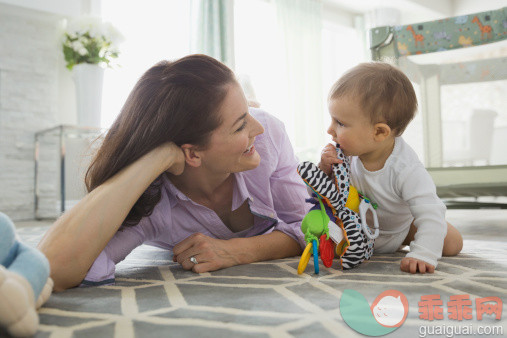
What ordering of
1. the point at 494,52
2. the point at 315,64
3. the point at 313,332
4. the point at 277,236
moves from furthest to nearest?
the point at 315,64 < the point at 494,52 < the point at 277,236 < the point at 313,332

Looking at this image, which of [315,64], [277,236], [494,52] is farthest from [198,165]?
[315,64]

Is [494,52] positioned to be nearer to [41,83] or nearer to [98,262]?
[98,262]

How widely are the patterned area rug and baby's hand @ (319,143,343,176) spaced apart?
0.28 metres

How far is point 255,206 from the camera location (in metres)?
1.25

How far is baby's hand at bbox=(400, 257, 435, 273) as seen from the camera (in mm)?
1057

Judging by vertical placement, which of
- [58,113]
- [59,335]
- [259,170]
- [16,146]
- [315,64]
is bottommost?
[59,335]

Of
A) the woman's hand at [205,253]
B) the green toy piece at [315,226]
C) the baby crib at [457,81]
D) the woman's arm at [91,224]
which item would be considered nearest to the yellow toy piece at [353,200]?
the green toy piece at [315,226]

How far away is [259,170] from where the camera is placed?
129 centimetres

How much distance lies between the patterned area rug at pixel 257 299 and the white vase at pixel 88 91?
207 cm

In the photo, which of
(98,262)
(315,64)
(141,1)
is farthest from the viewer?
(315,64)

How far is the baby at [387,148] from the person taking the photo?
1.10m

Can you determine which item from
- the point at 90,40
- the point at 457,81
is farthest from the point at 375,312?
the point at 90,40

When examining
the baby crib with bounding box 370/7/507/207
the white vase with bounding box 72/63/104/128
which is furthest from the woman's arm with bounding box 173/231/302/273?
the white vase with bounding box 72/63/104/128

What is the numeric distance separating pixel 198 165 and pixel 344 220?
0.41 m
